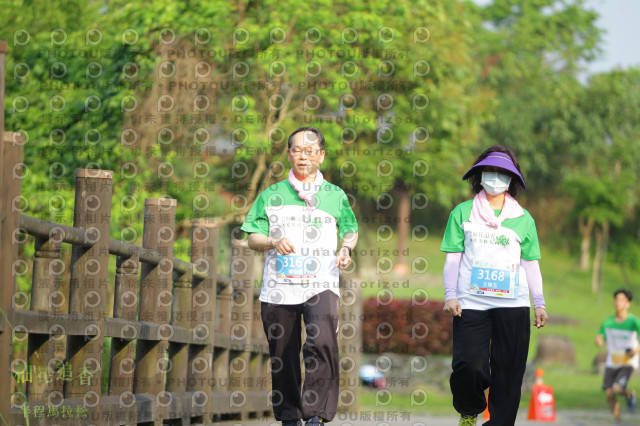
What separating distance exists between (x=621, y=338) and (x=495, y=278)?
7.06m

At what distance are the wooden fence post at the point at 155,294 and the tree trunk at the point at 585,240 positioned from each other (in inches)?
1276

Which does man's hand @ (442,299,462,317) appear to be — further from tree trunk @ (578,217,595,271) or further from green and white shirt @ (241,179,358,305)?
tree trunk @ (578,217,595,271)

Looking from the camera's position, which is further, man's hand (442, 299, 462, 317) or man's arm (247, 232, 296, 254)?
man's hand (442, 299, 462, 317)

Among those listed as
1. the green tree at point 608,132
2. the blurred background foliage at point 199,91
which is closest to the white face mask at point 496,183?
the blurred background foliage at point 199,91

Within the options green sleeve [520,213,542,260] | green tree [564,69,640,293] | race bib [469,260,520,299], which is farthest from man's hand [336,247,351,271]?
green tree [564,69,640,293]

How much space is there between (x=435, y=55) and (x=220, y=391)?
581 inches

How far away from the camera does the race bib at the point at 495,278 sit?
5914mm

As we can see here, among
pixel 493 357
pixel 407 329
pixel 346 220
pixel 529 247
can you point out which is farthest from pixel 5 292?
pixel 407 329

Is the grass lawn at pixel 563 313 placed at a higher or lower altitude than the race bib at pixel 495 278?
lower

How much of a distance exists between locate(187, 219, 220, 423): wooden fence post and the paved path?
437 mm

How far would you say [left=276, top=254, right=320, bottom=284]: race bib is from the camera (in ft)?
19.3

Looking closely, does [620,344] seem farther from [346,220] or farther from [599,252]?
[599,252]

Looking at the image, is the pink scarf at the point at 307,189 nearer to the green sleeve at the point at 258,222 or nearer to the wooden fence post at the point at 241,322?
the green sleeve at the point at 258,222

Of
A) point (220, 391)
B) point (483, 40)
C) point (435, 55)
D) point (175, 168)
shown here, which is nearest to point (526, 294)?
point (220, 391)
